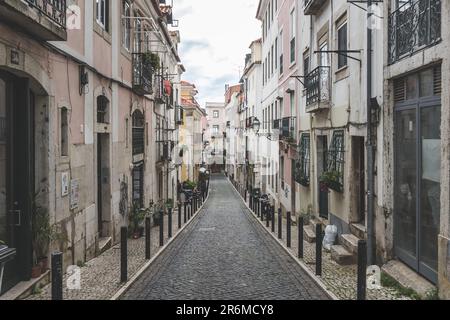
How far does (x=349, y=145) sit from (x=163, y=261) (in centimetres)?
479

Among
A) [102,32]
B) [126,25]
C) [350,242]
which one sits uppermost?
[126,25]

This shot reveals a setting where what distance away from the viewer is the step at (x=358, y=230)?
10.2m

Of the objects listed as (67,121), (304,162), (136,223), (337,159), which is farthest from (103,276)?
(304,162)

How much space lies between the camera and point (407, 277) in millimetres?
7637

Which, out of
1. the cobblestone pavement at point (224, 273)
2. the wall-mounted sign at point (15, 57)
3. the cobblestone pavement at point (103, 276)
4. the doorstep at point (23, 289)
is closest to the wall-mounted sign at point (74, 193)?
the cobblestone pavement at point (103, 276)

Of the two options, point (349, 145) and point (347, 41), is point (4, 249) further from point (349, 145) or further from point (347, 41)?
point (347, 41)

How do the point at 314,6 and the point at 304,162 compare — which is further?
the point at 304,162

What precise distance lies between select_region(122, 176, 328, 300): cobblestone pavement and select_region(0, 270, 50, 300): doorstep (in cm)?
128

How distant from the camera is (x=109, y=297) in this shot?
7344mm

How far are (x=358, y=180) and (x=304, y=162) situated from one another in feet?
16.9

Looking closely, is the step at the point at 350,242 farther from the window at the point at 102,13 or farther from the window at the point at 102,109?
the window at the point at 102,13

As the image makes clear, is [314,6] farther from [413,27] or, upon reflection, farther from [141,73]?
[413,27]

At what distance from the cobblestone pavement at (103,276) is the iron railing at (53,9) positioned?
12.9 ft

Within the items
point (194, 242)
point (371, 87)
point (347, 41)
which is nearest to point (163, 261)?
point (194, 242)
